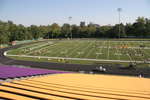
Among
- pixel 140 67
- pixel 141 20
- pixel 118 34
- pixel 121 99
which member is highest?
pixel 141 20

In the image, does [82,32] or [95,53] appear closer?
[95,53]

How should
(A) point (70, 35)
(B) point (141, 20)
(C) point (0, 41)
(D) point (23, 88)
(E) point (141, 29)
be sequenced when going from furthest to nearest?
(A) point (70, 35), (B) point (141, 20), (E) point (141, 29), (C) point (0, 41), (D) point (23, 88)

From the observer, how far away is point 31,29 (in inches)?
3361

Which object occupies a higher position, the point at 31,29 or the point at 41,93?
the point at 31,29

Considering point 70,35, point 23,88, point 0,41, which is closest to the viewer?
point 23,88

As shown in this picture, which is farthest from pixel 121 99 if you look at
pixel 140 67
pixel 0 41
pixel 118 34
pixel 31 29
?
pixel 31 29

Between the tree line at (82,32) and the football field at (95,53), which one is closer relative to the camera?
the football field at (95,53)

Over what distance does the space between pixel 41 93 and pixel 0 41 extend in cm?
6024

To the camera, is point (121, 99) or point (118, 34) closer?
point (121, 99)

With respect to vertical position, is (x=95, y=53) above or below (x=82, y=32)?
below

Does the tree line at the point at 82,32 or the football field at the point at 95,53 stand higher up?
the tree line at the point at 82,32

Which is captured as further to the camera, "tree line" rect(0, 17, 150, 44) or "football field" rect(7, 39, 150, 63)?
"tree line" rect(0, 17, 150, 44)

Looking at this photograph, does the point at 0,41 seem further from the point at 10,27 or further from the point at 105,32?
the point at 105,32

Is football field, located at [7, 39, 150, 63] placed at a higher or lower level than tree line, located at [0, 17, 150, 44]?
lower
